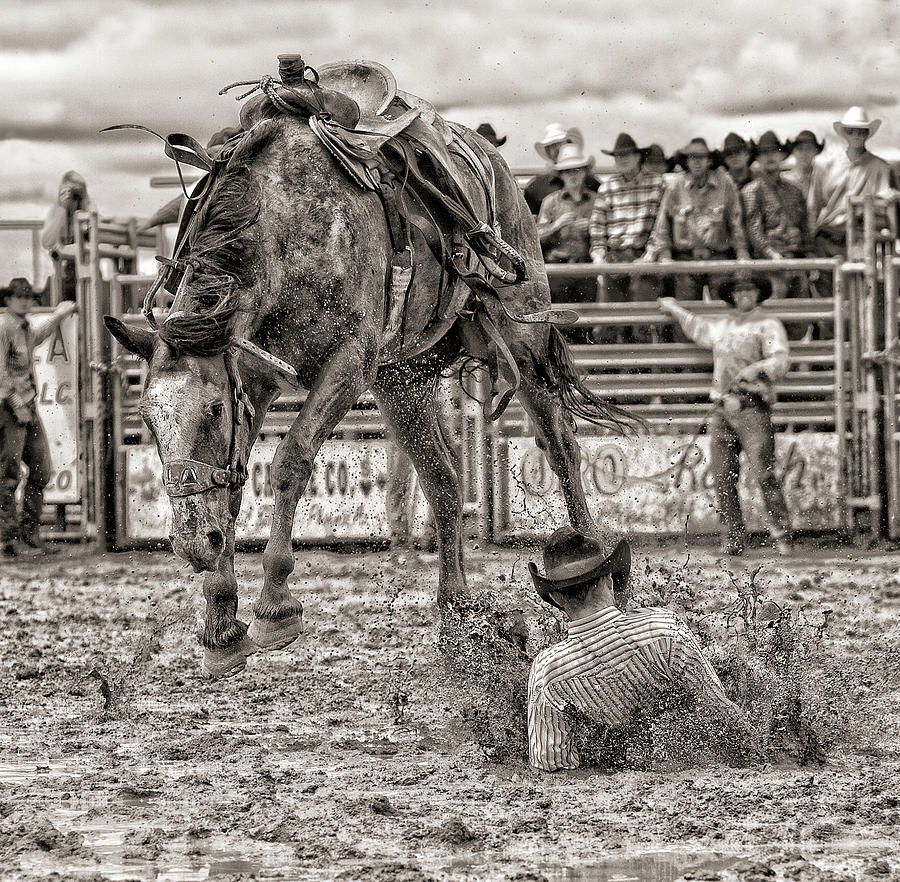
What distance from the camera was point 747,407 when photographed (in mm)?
10367

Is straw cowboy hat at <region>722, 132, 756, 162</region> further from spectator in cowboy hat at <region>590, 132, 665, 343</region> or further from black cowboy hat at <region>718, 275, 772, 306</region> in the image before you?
black cowboy hat at <region>718, 275, 772, 306</region>

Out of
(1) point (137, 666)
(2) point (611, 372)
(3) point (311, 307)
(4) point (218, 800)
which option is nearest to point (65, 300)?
(2) point (611, 372)

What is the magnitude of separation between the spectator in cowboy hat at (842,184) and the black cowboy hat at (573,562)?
24.9 ft

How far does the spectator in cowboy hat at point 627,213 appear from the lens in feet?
35.1

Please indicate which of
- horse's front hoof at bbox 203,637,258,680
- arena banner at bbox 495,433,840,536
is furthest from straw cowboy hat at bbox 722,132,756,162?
horse's front hoof at bbox 203,637,258,680

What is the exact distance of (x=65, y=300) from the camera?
38.7 feet

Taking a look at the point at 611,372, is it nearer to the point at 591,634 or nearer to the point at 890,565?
the point at 890,565

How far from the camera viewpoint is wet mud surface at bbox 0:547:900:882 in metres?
3.36

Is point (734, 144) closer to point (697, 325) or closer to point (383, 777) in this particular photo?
point (697, 325)

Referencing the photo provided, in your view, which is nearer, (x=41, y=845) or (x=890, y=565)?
(x=41, y=845)

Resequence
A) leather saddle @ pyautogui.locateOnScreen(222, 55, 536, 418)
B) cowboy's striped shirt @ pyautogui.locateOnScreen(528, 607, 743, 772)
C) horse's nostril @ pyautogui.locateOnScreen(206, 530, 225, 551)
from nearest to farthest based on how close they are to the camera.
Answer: cowboy's striped shirt @ pyautogui.locateOnScreen(528, 607, 743, 772) < horse's nostril @ pyautogui.locateOnScreen(206, 530, 225, 551) < leather saddle @ pyautogui.locateOnScreen(222, 55, 536, 418)

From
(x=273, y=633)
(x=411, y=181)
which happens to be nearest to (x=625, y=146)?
(x=411, y=181)

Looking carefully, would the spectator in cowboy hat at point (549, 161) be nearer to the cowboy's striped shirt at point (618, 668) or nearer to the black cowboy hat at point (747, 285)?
the black cowboy hat at point (747, 285)

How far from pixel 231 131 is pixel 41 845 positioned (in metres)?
3.93
